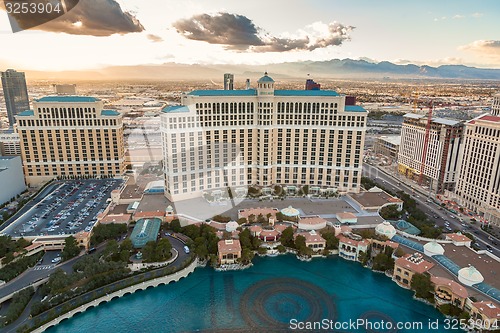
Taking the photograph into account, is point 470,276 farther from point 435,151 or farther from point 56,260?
point 56,260

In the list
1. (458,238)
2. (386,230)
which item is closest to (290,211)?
(386,230)

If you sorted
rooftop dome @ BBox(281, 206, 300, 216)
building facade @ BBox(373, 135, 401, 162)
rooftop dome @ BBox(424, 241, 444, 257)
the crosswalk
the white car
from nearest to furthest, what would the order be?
the crosswalk
the white car
rooftop dome @ BBox(424, 241, 444, 257)
rooftop dome @ BBox(281, 206, 300, 216)
building facade @ BBox(373, 135, 401, 162)

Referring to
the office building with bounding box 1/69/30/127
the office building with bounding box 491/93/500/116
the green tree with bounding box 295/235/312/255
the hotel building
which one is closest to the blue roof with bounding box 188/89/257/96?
the hotel building

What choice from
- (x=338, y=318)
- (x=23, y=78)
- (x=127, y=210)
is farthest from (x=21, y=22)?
(x=23, y=78)

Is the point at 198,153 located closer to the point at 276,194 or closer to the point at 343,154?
the point at 276,194

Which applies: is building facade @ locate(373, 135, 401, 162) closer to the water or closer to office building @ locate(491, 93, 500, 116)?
office building @ locate(491, 93, 500, 116)

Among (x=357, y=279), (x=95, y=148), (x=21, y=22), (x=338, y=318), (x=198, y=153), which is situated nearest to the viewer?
(x=21, y=22)
